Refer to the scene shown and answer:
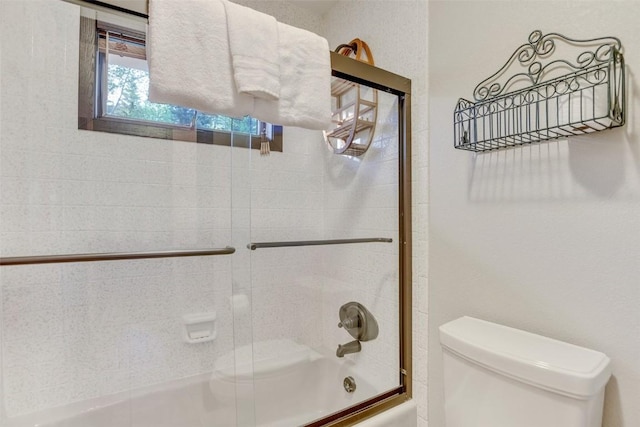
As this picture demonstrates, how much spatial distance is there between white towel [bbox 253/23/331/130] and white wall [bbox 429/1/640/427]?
1.57 ft

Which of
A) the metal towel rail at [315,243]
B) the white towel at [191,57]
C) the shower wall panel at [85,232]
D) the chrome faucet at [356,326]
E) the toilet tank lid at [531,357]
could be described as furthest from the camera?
the chrome faucet at [356,326]

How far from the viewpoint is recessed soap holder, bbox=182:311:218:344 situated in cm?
151

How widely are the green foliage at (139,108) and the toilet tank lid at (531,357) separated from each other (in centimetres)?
104

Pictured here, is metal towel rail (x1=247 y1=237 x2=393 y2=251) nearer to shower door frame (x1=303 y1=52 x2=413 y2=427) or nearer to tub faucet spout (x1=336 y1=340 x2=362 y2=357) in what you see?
shower door frame (x1=303 y1=52 x2=413 y2=427)

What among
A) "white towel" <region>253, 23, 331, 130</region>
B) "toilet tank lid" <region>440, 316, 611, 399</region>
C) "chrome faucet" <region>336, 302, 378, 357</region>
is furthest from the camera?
"chrome faucet" <region>336, 302, 378, 357</region>

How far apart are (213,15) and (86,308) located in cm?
125

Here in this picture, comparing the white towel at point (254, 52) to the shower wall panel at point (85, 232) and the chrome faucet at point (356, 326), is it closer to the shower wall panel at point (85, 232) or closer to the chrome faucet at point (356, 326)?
the shower wall panel at point (85, 232)

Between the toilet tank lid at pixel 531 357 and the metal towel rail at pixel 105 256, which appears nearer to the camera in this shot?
the toilet tank lid at pixel 531 357

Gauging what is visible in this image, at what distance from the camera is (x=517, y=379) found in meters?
0.82

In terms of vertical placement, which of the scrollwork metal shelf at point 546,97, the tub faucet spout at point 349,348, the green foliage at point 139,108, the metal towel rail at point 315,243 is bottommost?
the tub faucet spout at point 349,348

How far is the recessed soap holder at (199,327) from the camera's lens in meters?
1.51

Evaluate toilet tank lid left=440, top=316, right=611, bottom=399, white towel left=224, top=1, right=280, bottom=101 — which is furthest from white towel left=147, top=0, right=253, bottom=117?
toilet tank lid left=440, top=316, right=611, bottom=399

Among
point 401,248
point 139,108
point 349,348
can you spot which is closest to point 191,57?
point 139,108

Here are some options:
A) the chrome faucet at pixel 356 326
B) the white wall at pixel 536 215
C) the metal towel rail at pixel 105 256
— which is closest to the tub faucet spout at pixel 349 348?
the chrome faucet at pixel 356 326
